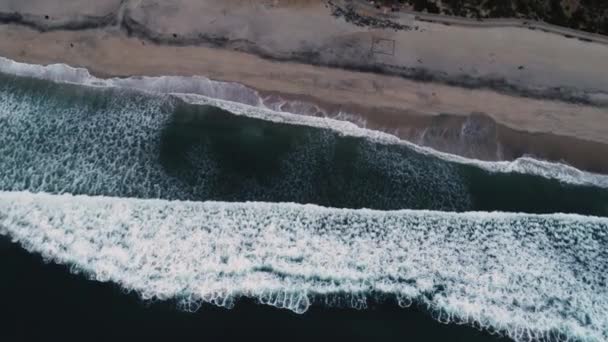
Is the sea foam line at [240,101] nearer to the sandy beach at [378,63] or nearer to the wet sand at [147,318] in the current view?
the sandy beach at [378,63]

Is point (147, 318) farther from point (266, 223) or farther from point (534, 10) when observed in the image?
point (534, 10)

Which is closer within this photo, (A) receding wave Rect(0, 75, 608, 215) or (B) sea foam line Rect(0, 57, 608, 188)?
(A) receding wave Rect(0, 75, 608, 215)

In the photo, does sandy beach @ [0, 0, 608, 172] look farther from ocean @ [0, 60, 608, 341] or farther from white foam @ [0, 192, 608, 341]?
white foam @ [0, 192, 608, 341]

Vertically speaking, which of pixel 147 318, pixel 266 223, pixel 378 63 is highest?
pixel 378 63

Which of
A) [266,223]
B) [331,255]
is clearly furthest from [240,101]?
[331,255]

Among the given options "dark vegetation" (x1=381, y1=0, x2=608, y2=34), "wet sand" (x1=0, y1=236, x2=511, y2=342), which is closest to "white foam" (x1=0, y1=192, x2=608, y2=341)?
"wet sand" (x1=0, y1=236, x2=511, y2=342)

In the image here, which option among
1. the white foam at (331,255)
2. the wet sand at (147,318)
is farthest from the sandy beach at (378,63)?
the wet sand at (147,318)
